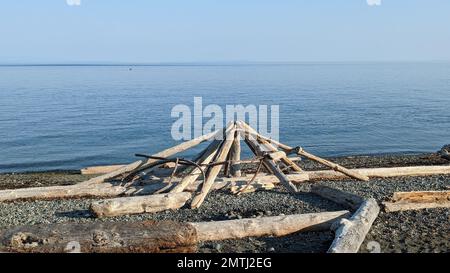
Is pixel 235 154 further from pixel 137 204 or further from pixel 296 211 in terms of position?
pixel 137 204

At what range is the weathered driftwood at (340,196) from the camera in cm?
977

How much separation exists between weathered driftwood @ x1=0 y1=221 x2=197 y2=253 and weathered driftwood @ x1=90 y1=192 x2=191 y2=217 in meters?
2.50

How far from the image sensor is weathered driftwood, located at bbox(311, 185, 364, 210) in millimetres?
9773

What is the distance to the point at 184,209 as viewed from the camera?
1048 centimetres

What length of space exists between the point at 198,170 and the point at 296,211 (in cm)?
301

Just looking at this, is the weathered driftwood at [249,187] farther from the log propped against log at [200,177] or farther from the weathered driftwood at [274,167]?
the weathered driftwood at [274,167]

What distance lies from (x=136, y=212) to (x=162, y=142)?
737 inches

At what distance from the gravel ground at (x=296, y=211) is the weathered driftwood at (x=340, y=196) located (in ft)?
A: 0.45

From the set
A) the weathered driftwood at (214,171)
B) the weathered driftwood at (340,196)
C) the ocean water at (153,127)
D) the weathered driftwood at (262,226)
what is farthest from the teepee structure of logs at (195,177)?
the ocean water at (153,127)

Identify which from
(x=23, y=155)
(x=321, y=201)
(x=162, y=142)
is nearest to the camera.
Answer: (x=321, y=201)

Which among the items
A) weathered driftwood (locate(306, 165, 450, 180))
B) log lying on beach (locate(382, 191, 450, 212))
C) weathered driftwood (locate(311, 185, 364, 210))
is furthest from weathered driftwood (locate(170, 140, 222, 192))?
log lying on beach (locate(382, 191, 450, 212))

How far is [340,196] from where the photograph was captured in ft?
34.5
